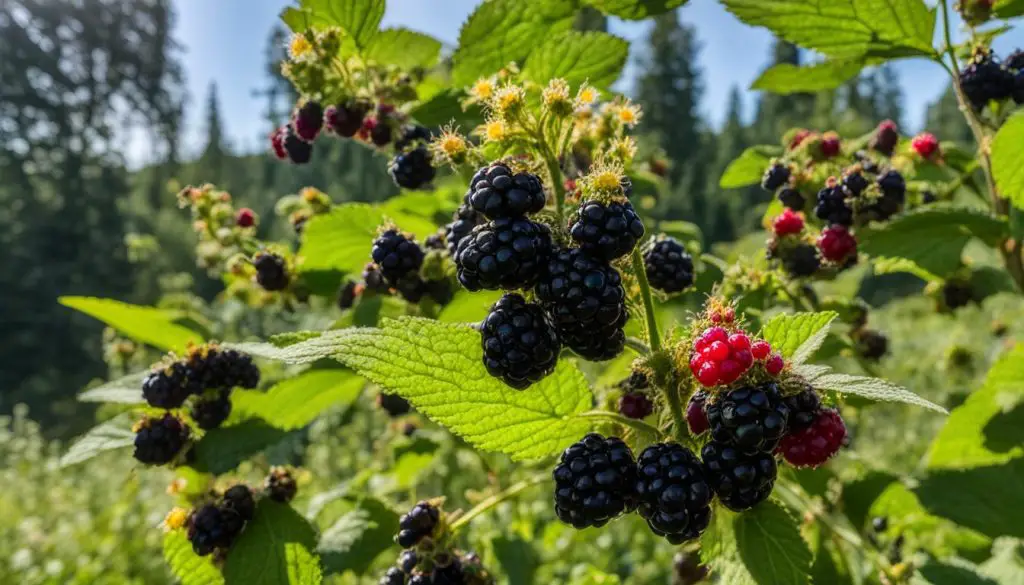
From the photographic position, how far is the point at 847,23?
1600mm

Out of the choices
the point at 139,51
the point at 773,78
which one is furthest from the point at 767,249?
the point at 139,51

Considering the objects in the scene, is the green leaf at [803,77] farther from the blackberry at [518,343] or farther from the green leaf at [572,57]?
the blackberry at [518,343]

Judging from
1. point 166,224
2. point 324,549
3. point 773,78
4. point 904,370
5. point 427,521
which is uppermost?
point 773,78

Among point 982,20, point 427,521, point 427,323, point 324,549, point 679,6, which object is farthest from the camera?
point 324,549

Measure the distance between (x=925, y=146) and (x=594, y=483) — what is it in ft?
5.28

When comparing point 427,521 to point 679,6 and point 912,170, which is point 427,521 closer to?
point 679,6

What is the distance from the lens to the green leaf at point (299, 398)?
5.80 feet

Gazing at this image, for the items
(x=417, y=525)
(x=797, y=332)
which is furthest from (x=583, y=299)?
(x=417, y=525)

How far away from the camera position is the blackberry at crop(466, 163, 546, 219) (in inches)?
39.6

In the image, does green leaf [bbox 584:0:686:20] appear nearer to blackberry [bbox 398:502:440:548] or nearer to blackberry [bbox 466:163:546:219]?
blackberry [bbox 466:163:546:219]

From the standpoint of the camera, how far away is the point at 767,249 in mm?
1872

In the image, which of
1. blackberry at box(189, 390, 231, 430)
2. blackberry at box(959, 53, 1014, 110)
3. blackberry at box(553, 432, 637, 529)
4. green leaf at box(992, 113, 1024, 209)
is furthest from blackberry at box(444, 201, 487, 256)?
blackberry at box(959, 53, 1014, 110)

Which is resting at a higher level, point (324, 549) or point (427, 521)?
point (427, 521)

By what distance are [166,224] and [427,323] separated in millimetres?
34327
